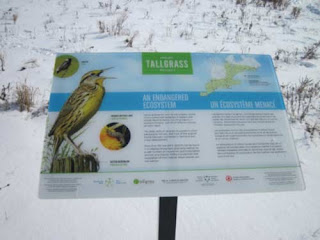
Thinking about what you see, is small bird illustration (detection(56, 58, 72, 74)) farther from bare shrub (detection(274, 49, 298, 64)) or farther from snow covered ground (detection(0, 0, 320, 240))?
bare shrub (detection(274, 49, 298, 64))

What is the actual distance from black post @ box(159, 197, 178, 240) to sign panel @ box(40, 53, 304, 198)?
0.20 metres

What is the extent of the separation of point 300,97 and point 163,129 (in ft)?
10.0

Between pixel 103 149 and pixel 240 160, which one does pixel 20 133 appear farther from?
pixel 240 160

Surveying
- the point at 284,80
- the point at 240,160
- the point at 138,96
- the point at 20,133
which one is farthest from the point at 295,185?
the point at 284,80

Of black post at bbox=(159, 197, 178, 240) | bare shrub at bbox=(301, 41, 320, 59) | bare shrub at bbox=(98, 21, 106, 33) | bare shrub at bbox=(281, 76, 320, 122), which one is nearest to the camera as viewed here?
black post at bbox=(159, 197, 178, 240)

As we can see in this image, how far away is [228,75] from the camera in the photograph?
208 centimetres

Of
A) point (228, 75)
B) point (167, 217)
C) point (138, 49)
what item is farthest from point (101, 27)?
point (167, 217)

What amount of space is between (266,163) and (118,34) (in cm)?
447

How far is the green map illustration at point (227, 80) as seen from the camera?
2.02m

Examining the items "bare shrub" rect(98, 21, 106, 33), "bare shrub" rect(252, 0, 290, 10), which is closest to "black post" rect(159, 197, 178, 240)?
"bare shrub" rect(98, 21, 106, 33)

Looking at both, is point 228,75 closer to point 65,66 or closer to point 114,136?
point 114,136

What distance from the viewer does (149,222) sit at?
2.70 m

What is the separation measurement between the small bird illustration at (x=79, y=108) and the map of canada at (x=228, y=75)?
2.23 feet

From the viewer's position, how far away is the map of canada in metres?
2.03
